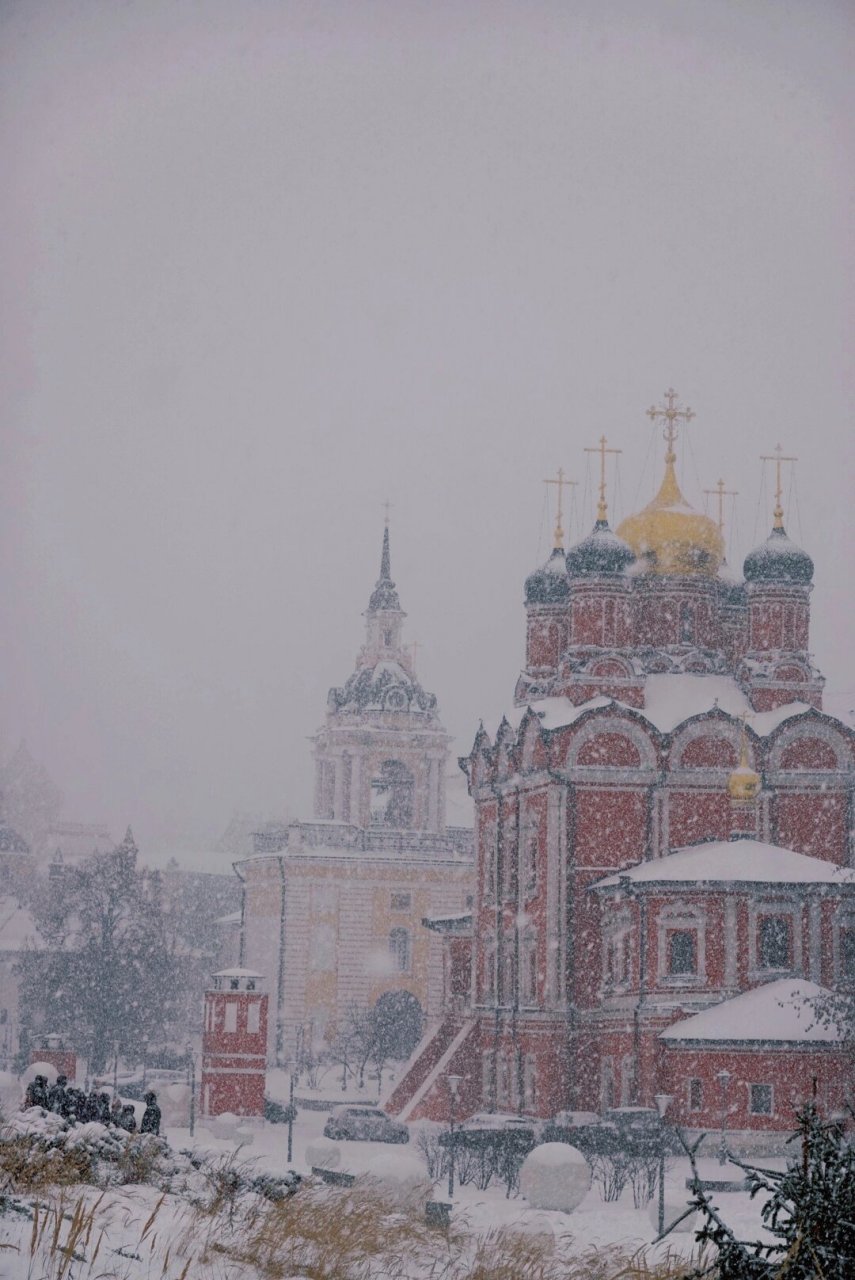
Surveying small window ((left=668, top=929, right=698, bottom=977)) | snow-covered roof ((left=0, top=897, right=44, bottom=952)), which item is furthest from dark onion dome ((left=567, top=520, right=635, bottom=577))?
snow-covered roof ((left=0, top=897, right=44, bottom=952))

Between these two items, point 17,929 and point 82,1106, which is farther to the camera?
point 17,929

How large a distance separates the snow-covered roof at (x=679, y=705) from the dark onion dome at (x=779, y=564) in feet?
7.89

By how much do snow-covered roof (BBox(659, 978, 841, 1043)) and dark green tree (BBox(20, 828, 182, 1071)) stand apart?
61.9 feet

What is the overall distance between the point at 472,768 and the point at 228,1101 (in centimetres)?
916

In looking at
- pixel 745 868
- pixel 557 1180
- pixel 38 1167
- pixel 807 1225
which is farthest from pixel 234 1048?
pixel 807 1225

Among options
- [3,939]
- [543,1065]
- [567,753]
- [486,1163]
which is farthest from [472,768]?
[3,939]

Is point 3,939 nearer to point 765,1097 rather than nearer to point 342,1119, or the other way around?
point 342,1119

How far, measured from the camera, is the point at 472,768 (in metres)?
41.7

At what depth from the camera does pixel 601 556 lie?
38781 mm

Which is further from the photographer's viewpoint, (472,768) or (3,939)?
(3,939)

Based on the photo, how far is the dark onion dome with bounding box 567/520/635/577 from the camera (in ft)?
127

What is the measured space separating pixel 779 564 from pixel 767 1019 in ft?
38.3

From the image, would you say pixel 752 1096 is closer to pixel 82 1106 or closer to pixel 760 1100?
pixel 760 1100

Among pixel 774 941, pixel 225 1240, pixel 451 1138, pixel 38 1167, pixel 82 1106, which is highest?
pixel 774 941
